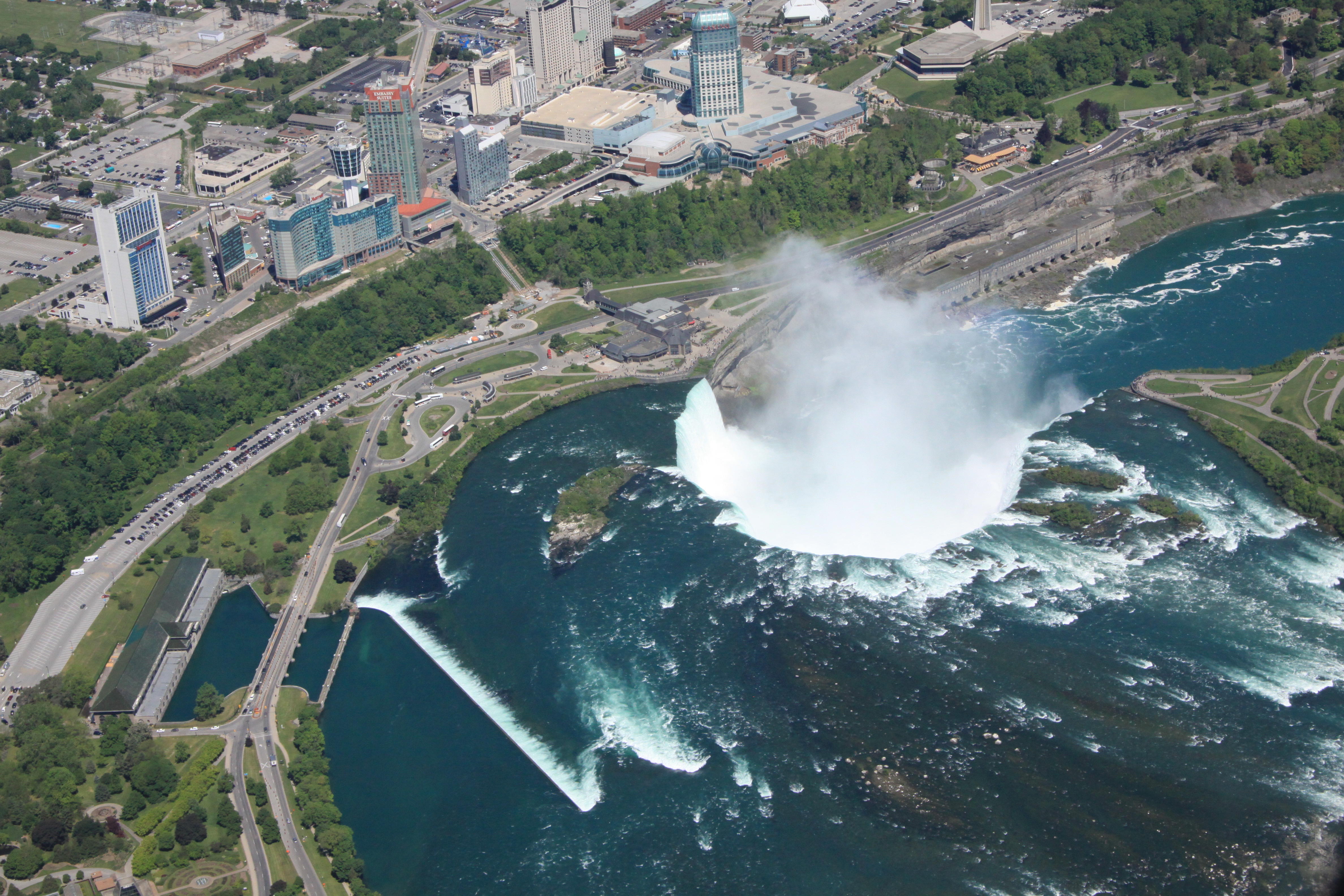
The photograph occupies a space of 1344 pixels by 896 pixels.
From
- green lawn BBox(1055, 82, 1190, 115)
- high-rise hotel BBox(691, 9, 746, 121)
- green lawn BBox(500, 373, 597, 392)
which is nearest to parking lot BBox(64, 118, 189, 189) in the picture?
high-rise hotel BBox(691, 9, 746, 121)

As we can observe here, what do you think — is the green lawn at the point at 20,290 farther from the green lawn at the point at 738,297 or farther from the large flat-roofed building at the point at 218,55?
the green lawn at the point at 738,297

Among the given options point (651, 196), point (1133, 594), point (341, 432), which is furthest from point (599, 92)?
point (1133, 594)

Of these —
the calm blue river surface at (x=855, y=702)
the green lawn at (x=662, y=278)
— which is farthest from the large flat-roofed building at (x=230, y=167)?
the calm blue river surface at (x=855, y=702)

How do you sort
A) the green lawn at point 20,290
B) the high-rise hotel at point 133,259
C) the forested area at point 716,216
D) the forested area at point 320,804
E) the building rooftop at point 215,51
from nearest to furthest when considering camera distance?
the forested area at point 320,804
the high-rise hotel at point 133,259
the green lawn at point 20,290
the forested area at point 716,216
the building rooftop at point 215,51

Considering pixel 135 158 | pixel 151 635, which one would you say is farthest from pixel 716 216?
pixel 151 635

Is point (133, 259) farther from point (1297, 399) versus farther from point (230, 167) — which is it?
point (1297, 399)

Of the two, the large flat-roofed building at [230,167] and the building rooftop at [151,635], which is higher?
the large flat-roofed building at [230,167]
